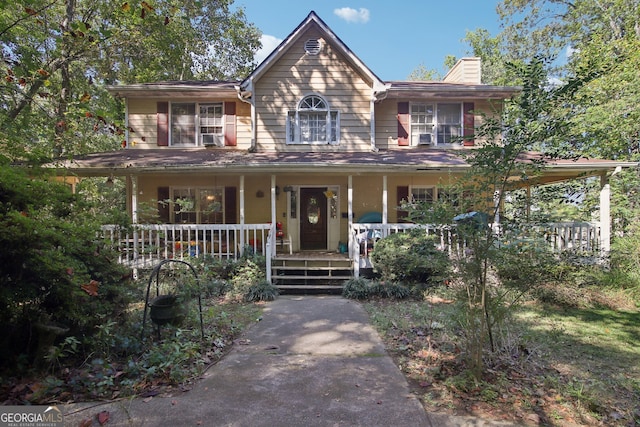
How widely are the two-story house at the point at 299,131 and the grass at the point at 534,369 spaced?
210 inches

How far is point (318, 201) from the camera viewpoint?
10672mm

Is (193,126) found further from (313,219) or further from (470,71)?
(470,71)

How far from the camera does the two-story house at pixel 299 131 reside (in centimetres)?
1021

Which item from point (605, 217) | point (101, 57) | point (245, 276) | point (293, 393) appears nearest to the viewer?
point (293, 393)

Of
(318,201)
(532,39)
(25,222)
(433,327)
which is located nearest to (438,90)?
(318,201)

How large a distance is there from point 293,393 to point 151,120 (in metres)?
10.5

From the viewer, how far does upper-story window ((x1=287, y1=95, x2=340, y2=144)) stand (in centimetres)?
1033

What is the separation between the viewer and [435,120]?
10.8 meters

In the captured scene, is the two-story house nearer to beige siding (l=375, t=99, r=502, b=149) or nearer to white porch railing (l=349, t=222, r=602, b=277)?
beige siding (l=375, t=99, r=502, b=149)

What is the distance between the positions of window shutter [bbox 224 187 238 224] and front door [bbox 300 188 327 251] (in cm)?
215

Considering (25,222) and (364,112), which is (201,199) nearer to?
(364,112)

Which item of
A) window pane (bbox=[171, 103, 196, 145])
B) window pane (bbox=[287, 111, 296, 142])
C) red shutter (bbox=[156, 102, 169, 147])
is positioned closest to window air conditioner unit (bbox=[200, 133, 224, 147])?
window pane (bbox=[171, 103, 196, 145])

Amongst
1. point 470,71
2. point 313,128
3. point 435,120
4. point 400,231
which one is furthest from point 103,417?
point 470,71

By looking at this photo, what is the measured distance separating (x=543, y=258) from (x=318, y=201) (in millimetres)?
7764
